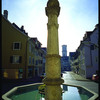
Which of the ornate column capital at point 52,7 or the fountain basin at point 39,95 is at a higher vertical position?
the ornate column capital at point 52,7

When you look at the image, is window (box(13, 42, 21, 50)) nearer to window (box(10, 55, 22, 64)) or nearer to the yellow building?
the yellow building

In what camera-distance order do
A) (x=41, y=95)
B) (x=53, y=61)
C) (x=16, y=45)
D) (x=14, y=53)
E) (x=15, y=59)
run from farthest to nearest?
(x=16, y=45)
(x=14, y=53)
(x=15, y=59)
(x=41, y=95)
(x=53, y=61)

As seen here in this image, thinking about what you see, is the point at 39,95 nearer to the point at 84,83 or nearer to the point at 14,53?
the point at 84,83

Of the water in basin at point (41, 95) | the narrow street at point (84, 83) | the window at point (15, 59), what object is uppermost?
the window at point (15, 59)

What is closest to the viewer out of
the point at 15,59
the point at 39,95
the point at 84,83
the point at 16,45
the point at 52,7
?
Answer: the point at 52,7

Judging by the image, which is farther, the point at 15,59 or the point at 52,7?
the point at 15,59

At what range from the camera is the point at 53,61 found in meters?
5.30

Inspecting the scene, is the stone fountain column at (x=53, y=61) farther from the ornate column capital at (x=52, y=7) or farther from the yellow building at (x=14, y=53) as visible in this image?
the yellow building at (x=14, y=53)

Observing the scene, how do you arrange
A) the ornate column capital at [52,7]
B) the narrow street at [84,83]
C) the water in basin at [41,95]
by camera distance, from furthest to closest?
the narrow street at [84,83] → the water in basin at [41,95] → the ornate column capital at [52,7]

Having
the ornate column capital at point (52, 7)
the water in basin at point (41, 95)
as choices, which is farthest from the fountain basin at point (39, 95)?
the ornate column capital at point (52, 7)

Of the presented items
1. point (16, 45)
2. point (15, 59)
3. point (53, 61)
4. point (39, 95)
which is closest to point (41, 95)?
point (39, 95)

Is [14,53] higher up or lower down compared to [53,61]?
Answer: higher up

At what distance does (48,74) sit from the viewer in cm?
525

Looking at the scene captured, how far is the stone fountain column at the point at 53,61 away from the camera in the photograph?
505 centimetres
